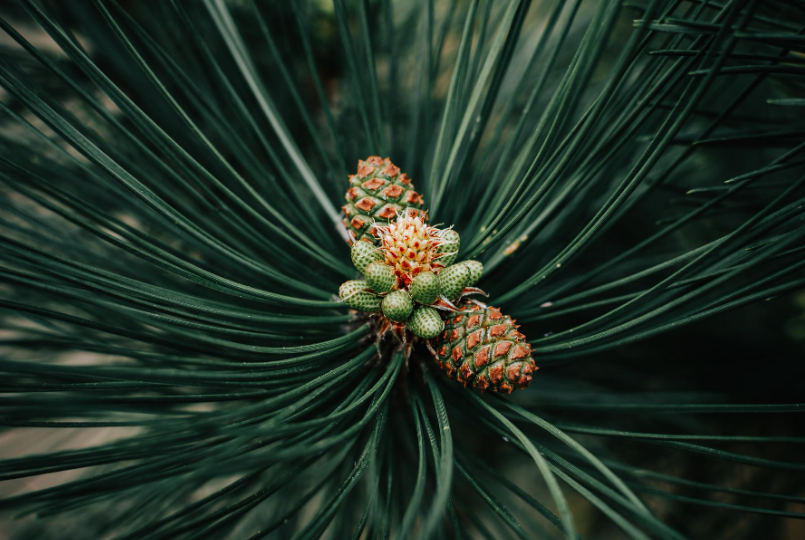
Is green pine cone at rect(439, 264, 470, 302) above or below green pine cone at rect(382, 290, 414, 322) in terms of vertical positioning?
above

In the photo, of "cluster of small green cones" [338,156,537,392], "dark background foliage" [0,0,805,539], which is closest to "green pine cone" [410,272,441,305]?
"cluster of small green cones" [338,156,537,392]

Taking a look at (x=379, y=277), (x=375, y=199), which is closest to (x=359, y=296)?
(x=379, y=277)

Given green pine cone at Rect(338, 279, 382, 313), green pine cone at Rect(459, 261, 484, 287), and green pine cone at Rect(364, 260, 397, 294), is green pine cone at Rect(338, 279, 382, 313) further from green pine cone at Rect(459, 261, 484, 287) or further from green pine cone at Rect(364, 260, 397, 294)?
green pine cone at Rect(459, 261, 484, 287)

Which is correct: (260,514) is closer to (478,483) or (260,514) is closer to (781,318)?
(478,483)

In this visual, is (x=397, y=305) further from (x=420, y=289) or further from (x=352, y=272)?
(x=352, y=272)

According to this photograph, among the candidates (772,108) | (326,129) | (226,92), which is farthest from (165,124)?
(772,108)

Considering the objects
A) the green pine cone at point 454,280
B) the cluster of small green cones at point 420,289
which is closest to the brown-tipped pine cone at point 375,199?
the cluster of small green cones at point 420,289
